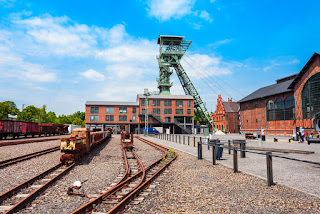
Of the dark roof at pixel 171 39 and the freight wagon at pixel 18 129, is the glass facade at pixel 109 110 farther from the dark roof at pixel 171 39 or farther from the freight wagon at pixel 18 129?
the dark roof at pixel 171 39

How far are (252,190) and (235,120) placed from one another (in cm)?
7729

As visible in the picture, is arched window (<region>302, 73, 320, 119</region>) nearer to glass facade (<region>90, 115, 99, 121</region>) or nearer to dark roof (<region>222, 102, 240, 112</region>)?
dark roof (<region>222, 102, 240, 112</region>)

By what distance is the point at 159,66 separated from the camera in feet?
228

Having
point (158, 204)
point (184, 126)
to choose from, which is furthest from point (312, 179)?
point (184, 126)

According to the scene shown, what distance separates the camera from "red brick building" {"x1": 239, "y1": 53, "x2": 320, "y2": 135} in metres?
39.8

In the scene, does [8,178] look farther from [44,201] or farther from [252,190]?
[252,190]

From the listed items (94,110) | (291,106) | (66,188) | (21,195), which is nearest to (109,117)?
(94,110)

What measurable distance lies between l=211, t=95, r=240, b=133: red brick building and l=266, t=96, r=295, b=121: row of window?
91.3 ft

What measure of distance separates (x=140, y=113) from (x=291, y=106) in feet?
119

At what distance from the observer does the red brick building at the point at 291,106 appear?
39812 millimetres

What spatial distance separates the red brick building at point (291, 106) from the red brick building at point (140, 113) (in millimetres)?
17183

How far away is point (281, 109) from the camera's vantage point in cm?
4769

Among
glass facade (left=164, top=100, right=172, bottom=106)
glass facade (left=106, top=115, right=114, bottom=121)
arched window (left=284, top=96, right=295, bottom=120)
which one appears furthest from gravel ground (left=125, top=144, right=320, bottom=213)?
glass facade (left=164, top=100, right=172, bottom=106)

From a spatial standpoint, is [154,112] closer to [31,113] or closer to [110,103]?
[110,103]
